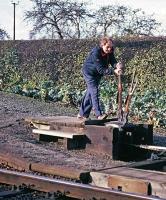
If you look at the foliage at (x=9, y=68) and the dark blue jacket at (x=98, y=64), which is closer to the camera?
the dark blue jacket at (x=98, y=64)

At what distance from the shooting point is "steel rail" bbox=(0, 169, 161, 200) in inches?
284

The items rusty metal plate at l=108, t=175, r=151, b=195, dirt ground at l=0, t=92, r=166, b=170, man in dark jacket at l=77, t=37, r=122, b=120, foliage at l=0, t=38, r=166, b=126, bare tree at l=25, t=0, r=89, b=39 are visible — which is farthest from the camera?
bare tree at l=25, t=0, r=89, b=39

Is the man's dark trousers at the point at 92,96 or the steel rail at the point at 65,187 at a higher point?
the man's dark trousers at the point at 92,96

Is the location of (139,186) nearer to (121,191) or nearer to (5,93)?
(121,191)

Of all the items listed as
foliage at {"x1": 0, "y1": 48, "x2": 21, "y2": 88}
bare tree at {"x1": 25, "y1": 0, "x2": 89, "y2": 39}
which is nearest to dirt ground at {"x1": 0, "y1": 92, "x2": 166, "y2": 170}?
foliage at {"x1": 0, "y1": 48, "x2": 21, "y2": 88}

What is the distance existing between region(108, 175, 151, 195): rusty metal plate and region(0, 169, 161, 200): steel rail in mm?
465

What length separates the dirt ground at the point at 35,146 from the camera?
10.2 metres

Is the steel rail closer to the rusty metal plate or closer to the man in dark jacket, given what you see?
the rusty metal plate

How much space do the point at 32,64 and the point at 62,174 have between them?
1998 centimetres

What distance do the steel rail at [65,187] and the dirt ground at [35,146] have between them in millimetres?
1567

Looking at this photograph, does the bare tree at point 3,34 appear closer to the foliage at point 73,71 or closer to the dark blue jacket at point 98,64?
the foliage at point 73,71

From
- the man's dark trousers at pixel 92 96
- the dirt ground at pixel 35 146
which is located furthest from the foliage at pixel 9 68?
the man's dark trousers at pixel 92 96

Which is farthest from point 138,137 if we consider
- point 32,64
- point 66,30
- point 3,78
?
point 66,30

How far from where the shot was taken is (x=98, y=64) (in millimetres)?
11523
